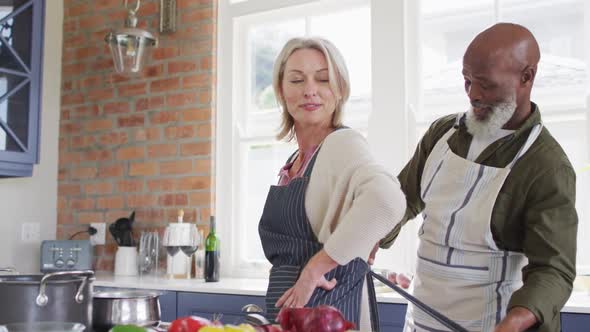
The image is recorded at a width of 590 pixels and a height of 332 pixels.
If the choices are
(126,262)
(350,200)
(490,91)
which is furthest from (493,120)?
(126,262)

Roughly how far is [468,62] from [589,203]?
1.42m

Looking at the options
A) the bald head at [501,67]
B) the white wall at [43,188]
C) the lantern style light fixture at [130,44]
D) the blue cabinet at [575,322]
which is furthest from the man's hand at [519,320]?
the white wall at [43,188]

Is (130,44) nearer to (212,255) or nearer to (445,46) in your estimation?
(212,255)

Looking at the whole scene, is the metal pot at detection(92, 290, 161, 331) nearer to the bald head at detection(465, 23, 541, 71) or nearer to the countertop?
the bald head at detection(465, 23, 541, 71)

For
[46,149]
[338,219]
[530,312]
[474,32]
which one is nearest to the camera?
[530,312]

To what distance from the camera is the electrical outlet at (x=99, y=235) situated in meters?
3.88

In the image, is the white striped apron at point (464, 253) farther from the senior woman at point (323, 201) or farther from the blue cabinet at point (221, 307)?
the blue cabinet at point (221, 307)

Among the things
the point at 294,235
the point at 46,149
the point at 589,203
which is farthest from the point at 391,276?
the point at 46,149

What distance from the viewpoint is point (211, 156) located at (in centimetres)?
357

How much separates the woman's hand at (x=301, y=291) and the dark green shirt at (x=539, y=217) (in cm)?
41

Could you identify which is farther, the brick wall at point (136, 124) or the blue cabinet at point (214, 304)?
the brick wall at point (136, 124)

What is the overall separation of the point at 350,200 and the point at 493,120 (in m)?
0.41

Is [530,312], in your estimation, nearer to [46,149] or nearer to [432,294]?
[432,294]

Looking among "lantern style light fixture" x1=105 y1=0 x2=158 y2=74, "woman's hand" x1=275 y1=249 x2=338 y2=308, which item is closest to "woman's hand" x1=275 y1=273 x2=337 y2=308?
"woman's hand" x1=275 y1=249 x2=338 y2=308
